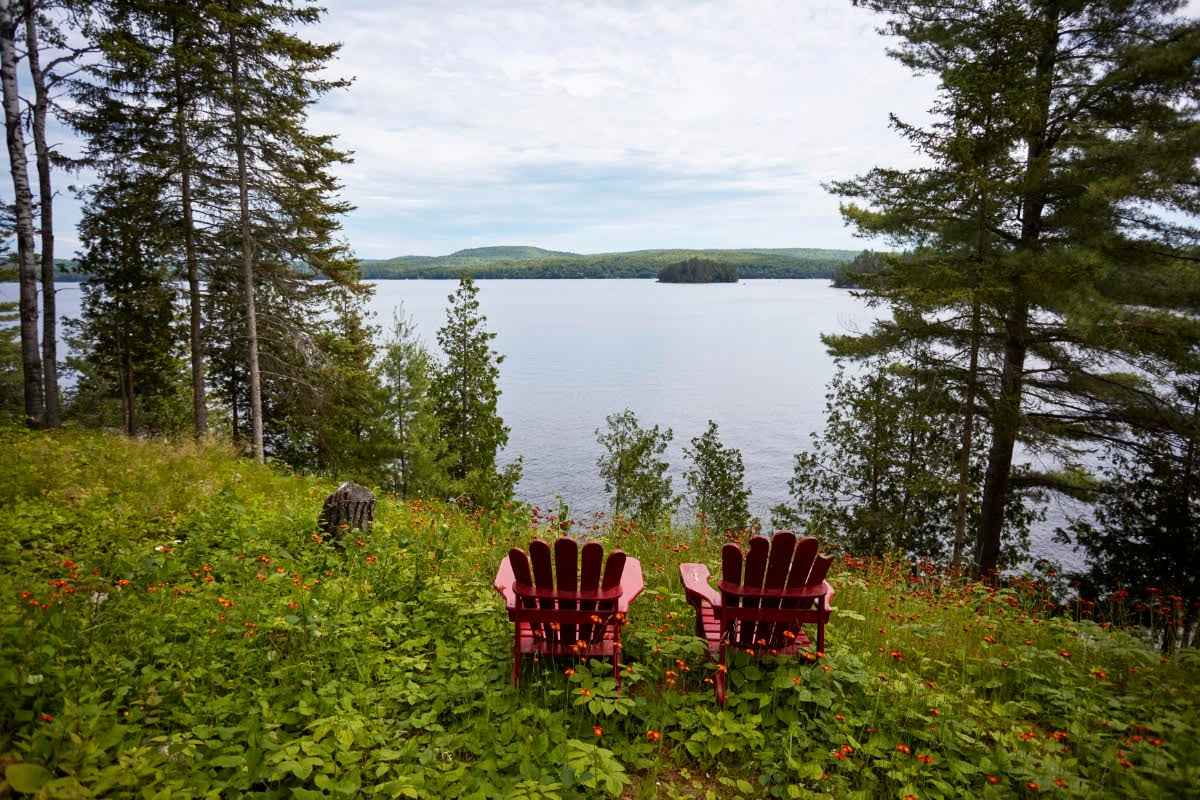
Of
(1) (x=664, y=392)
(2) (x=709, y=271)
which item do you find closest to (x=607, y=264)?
(2) (x=709, y=271)

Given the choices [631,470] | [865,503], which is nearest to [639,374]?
[631,470]

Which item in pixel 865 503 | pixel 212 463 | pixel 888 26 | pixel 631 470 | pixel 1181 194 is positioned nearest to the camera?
pixel 212 463

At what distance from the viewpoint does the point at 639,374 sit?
188 ft

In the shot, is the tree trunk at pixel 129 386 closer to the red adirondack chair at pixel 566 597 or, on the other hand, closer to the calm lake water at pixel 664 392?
the calm lake water at pixel 664 392

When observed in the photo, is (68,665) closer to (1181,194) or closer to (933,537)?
(1181,194)

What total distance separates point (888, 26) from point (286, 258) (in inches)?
602

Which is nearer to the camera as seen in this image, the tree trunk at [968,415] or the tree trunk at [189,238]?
the tree trunk at [968,415]

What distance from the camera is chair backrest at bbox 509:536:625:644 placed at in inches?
154

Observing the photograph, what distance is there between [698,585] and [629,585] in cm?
55

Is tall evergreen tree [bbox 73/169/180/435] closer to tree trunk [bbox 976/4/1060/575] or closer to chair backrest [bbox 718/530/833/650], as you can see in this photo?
chair backrest [bbox 718/530/833/650]

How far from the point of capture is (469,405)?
2373 centimetres

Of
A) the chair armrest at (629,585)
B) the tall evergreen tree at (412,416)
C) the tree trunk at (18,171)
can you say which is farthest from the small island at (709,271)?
the chair armrest at (629,585)

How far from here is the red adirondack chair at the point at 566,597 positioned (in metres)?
3.91

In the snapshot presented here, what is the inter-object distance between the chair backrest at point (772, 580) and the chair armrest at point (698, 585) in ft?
0.57
